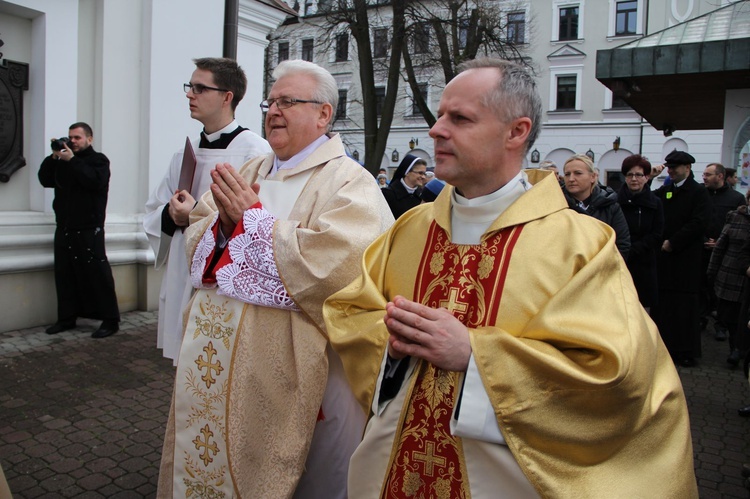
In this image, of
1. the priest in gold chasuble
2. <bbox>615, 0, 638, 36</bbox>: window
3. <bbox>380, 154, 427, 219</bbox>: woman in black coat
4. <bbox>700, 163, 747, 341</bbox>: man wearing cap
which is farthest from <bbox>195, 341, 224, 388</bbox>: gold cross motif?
<bbox>615, 0, 638, 36</bbox>: window

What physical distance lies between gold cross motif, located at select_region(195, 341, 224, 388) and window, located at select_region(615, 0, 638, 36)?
102 feet

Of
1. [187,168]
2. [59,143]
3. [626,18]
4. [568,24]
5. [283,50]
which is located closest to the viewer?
[187,168]

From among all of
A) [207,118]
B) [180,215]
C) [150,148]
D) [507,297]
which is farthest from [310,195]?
[150,148]

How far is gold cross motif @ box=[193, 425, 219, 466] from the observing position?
2.44 m

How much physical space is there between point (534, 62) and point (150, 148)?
26.6 meters

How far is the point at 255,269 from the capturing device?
2.38m

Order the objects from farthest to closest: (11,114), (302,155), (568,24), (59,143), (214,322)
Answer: (568,24), (11,114), (59,143), (302,155), (214,322)

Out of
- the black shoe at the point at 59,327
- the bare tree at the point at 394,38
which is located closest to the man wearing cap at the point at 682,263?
the black shoe at the point at 59,327

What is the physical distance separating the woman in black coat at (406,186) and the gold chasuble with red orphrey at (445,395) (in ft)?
16.4

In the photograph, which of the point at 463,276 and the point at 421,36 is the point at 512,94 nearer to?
the point at 463,276

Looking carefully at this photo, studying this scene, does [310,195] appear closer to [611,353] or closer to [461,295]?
[461,295]

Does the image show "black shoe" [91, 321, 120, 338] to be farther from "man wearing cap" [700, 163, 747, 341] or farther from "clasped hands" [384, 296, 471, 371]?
"man wearing cap" [700, 163, 747, 341]

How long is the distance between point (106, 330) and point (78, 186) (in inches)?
53.5

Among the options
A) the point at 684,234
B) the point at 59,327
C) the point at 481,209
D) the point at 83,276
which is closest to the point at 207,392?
the point at 481,209
